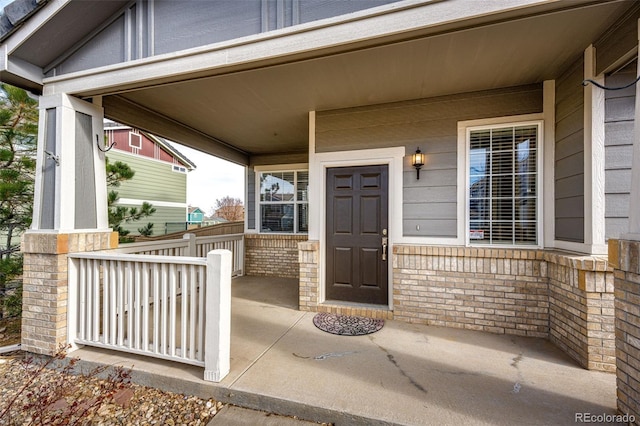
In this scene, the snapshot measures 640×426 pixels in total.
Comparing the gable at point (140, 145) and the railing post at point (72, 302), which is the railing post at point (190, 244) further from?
the gable at point (140, 145)

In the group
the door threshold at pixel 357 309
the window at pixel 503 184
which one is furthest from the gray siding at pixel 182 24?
the door threshold at pixel 357 309

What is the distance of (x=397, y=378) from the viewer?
223 centimetres

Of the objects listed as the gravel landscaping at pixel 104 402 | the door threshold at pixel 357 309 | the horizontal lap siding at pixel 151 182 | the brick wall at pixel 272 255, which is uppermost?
the horizontal lap siding at pixel 151 182

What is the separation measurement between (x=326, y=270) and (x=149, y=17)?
11.2 ft

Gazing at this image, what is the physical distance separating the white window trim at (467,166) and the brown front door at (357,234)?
2.91 ft

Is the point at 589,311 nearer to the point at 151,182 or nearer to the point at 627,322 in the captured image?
the point at 627,322

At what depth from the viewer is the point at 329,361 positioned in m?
2.48

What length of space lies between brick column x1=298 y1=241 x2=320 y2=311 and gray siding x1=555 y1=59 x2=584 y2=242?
2.73 metres

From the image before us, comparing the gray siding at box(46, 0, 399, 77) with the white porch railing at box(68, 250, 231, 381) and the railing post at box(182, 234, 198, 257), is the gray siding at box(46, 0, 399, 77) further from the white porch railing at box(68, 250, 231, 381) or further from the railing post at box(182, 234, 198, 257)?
the railing post at box(182, 234, 198, 257)

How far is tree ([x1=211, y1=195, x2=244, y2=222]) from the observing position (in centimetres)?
2141

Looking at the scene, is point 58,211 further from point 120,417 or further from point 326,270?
point 326,270

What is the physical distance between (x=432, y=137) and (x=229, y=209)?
2057 centimetres

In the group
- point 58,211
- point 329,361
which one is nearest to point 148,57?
point 58,211

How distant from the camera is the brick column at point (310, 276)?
12.4 feet
